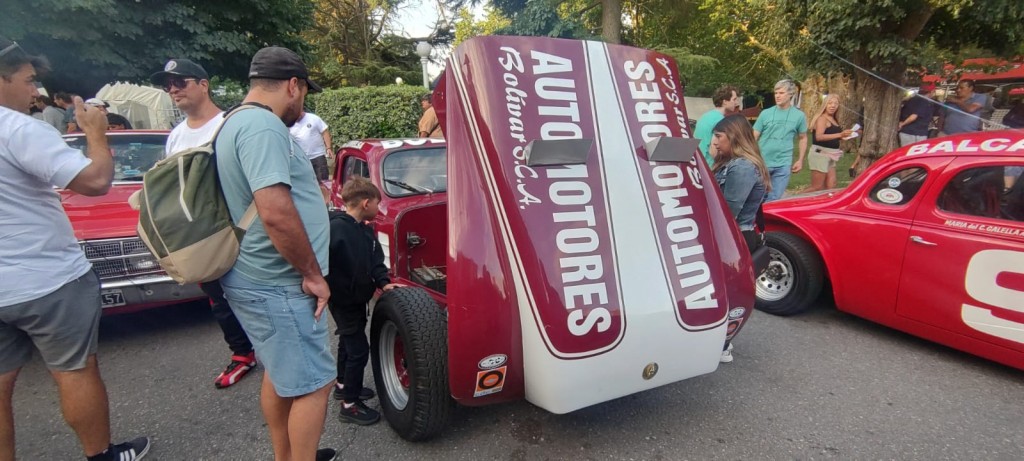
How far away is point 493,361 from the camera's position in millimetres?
2123

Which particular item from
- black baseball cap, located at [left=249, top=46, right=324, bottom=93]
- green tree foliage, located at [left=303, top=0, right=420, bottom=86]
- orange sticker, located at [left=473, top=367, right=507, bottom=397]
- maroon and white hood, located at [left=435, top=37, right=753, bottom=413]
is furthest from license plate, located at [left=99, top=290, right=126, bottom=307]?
green tree foliage, located at [left=303, top=0, right=420, bottom=86]

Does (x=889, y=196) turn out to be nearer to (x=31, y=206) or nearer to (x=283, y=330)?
(x=283, y=330)

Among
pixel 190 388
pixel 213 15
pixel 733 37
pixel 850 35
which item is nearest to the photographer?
pixel 190 388

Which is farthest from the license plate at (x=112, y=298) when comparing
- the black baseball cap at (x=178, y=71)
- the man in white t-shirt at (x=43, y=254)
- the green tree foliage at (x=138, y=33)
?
the green tree foliage at (x=138, y=33)

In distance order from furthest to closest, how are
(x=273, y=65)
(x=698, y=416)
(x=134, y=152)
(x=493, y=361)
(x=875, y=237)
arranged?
(x=134, y=152), (x=875, y=237), (x=698, y=416), (x=493, y=361), (x=273, y=65)

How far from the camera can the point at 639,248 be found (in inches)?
91.1

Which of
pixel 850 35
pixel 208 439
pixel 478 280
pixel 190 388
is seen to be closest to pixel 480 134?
pixel 478 280

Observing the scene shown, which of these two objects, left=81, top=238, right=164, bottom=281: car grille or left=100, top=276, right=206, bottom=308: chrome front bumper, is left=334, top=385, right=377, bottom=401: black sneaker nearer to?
left=100, top=276, right=206, bottom=308: chrome front bumper

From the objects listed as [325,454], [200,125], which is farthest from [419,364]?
[200,125]

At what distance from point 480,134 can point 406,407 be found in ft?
4.47

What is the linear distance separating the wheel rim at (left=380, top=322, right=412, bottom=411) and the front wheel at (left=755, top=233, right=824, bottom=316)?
9.51ft

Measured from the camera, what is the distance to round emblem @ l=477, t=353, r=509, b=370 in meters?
2.11

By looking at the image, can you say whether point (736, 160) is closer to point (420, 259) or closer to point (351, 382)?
point (420, 259)

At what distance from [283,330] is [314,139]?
451cm
